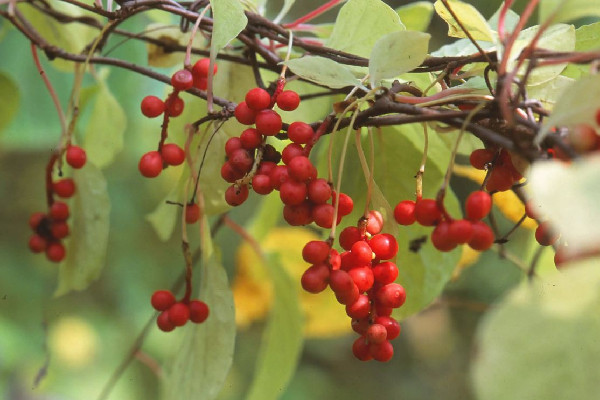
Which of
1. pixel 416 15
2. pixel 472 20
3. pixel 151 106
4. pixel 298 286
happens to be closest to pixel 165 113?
pixel 151 106

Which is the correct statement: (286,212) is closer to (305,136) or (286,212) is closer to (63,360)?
(305,136)

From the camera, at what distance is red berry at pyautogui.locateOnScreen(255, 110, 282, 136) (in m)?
0.41

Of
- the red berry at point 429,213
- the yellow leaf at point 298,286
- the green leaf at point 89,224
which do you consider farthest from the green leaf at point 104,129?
the red berry at point 429,213

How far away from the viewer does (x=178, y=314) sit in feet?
1.75

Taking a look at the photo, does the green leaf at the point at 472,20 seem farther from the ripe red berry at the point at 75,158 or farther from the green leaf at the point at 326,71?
the ripe red berry at the point at 75,158

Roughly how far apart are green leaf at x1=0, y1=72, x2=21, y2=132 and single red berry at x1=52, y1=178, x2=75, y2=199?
17 cm

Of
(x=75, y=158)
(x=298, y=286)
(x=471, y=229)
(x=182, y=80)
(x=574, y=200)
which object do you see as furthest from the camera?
(x=298, y=286)

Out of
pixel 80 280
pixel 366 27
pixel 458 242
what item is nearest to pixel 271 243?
pixel 80 280

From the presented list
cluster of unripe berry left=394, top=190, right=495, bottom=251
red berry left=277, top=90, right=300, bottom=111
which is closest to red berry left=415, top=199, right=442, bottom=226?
cluster of unripe berry left=394, top=190, right=495, bottom=251

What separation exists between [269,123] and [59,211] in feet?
1.18

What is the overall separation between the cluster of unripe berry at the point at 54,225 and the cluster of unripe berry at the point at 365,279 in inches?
14.2

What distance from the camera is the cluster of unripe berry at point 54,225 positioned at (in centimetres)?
68

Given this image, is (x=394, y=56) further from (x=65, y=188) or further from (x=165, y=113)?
(x=65, y=188)

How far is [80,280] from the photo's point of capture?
2.22 ft
